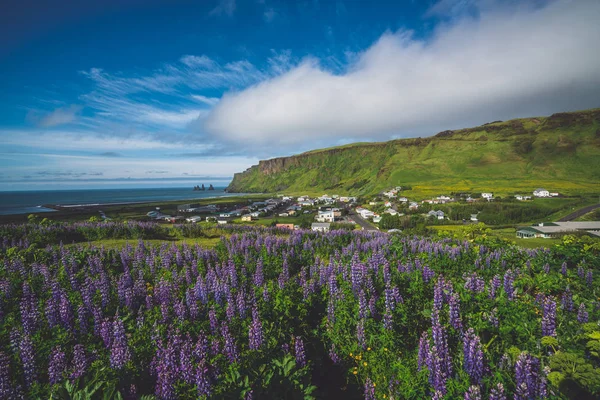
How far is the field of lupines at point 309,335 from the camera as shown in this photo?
464 cm

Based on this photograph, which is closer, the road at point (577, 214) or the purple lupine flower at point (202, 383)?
the purple lupine flower at point (202, 383)

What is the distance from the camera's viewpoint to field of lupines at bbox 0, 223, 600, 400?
4645 mm

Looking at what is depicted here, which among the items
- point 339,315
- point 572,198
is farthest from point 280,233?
point 572,198

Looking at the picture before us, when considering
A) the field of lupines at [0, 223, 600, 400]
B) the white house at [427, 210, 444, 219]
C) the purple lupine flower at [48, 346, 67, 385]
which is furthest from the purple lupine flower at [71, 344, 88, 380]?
the white house at [427, 210, 444, 219]

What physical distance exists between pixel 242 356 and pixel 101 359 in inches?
115

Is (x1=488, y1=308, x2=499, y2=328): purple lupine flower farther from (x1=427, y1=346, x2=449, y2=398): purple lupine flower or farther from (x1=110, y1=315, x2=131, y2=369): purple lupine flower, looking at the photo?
(x1=110, y1=315, x2=131, y2=369): purple lupine flower

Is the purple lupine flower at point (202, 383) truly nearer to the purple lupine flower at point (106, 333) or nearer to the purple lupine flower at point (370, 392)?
the purple lupine flower at point (106, 333)

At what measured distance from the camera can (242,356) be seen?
220 inches

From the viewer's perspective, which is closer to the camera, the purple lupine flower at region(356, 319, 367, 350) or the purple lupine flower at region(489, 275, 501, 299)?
the purple lupine flower at region(356, 319, 367, 350)

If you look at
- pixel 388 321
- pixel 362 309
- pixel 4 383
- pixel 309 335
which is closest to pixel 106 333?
pixel 4 383

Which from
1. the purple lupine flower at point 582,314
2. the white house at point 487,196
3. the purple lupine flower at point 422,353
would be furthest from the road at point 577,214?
the purple lupine flower at point 422,353

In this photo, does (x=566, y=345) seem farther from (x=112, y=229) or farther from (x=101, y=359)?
(x=112, y=229)

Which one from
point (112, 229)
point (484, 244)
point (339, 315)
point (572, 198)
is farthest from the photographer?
point (572, 198)

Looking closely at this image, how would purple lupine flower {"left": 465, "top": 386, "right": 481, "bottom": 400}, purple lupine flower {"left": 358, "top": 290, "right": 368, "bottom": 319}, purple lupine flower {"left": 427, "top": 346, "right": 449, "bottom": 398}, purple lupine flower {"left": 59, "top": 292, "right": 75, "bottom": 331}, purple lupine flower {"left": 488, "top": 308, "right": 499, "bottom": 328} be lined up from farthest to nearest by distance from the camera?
purple lupine flower {"left": 358, "top": 290, "right": 368, "bottom": 319} < purple lupine flower {"left": 59, "top": 292, "right": 75, "bottom": 331} < purple lupine flower {"left": 488, "top": 308, "right": 499, "bottom": 328} < purple lupine flower {"left": 427, "top": 346, "right": 449, "bottom": 398} < purple lupine flower {"left": 465, "top": 386, "right": 481, "bottom": 400}
